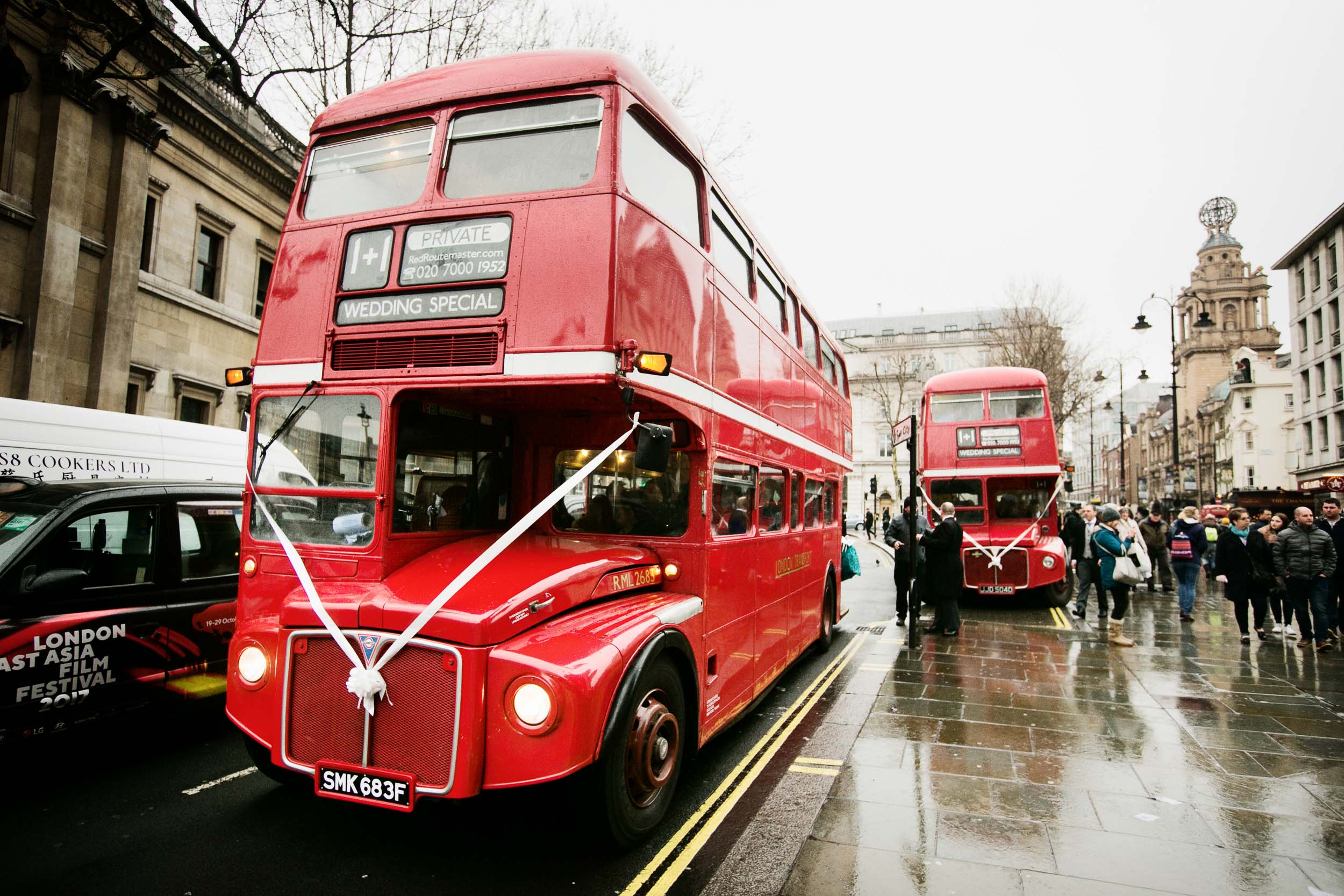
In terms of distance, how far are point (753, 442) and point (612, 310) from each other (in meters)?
2.58

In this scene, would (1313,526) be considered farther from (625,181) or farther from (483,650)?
(483,650)

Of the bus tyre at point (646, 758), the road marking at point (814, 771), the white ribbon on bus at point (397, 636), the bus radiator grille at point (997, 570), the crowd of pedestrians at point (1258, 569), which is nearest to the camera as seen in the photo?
the white ribbon on bus at point (397, 636)

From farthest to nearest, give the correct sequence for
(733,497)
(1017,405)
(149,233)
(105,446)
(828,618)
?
(149,233)
(1017,405)
(828,618)
(105,446)
(733,497)

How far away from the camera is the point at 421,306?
4.20m

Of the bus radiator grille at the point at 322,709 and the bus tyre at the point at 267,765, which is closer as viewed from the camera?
the bus radiator grille at the point at 322,709

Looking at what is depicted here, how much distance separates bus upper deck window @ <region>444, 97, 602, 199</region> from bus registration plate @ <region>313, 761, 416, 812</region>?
10.1 ft

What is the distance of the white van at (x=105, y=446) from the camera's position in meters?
8.67

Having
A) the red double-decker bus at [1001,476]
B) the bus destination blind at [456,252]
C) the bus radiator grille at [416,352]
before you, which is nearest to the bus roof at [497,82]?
the bus destination blind at [456,252]

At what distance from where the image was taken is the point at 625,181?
416cm

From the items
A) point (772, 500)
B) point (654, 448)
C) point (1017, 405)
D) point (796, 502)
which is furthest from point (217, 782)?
point (1017, 405)

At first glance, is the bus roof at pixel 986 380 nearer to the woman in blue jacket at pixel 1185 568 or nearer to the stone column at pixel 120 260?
the woman in blue jacket at pixel 1185 568

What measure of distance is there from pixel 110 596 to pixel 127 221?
13656mm

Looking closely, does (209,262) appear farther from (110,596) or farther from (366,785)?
(366,785)

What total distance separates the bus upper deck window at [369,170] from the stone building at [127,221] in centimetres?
827
